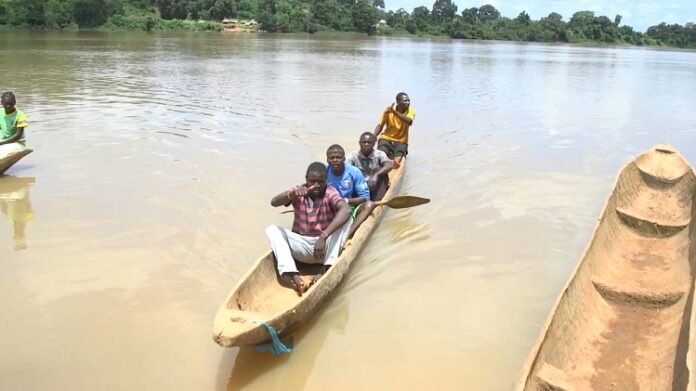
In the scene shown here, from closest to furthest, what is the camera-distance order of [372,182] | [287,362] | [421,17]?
[287,362] → [372,182] → [421,17]

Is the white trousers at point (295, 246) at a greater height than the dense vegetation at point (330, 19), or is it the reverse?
the dense vegetation at point (330, 19)

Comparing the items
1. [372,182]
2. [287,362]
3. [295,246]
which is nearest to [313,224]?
[295,246]

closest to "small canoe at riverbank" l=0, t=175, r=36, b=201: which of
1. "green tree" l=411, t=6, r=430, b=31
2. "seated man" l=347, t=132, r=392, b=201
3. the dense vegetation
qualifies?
"seated man" l=347, t=132, r=392, b=201

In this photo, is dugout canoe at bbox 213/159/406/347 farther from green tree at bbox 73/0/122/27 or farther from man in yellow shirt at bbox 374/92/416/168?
green tree at bbox 73/0/122/27

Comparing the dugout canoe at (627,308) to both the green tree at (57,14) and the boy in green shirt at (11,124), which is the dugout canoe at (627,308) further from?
the green tree at (57,14)

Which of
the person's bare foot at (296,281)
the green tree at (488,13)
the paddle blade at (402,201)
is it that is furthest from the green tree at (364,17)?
the person's bare foot at (296,281)

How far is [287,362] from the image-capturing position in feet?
13.2

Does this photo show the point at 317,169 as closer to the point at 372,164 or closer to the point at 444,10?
the point at 372,164

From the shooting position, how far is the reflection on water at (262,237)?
13.2ft

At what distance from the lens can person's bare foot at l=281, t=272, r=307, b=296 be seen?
4.35m

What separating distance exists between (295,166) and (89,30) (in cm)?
5035

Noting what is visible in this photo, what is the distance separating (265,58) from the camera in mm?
28344

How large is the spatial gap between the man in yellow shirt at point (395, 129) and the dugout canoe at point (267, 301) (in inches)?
124

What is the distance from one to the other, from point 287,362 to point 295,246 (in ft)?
3.15
